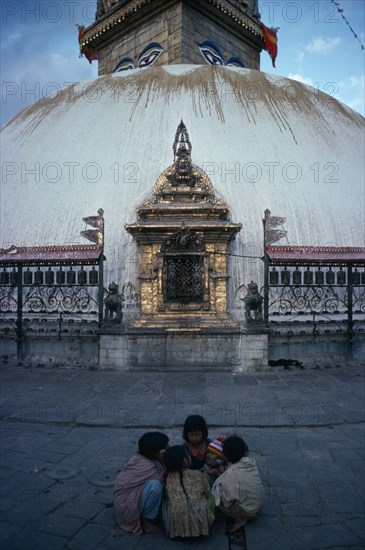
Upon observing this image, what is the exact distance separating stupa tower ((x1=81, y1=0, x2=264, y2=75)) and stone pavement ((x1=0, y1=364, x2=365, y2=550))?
12778mm

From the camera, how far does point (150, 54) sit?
54.7 ft

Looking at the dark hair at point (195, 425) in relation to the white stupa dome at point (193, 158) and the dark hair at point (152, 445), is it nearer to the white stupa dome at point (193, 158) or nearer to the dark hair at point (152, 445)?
the dark hair at point (152, 445)

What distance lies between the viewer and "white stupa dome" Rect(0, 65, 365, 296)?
10.3 m

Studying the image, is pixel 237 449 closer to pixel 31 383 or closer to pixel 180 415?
pixel 180 415

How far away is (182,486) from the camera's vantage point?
3.03 metres

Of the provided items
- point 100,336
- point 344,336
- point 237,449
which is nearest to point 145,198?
point 100,336

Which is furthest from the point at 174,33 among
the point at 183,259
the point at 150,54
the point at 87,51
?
the point at 183,259

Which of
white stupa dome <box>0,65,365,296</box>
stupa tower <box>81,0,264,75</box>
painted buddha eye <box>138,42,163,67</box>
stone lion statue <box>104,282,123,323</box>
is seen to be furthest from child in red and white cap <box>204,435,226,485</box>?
painted buddha eye <box>138,42,163,67</box>

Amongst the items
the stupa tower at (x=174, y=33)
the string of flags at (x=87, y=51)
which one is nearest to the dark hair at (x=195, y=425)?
the stupa tower at (x=174, y=33)

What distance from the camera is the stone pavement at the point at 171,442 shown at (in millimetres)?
3070

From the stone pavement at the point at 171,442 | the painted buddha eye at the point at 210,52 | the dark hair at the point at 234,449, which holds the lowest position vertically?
the stone pavement at the point at 171,442

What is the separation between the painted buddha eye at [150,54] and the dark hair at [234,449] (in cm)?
1630

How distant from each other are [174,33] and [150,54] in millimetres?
1361

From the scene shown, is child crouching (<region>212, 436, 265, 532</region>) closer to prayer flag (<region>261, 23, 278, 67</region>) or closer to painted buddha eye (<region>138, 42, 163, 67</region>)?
painted buddha eye (<region>138, 42, 163, 67</region>)
